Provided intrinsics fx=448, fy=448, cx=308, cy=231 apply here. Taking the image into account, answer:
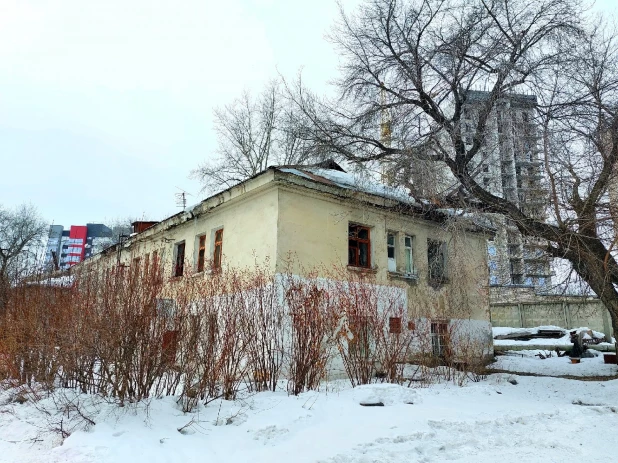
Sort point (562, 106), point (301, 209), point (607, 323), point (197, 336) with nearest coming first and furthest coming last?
point (197, 336) → point (562, 106) → point (301, 209) → point (607, 323)

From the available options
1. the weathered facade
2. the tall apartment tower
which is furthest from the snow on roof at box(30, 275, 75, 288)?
the tall apartment tower

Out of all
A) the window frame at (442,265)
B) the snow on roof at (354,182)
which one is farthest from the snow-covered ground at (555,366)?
the snow on roof at (354,182)

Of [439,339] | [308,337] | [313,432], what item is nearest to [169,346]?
[313,432]

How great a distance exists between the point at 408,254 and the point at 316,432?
10.9 m

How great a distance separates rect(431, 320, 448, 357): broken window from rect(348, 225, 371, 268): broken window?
10.1 ft

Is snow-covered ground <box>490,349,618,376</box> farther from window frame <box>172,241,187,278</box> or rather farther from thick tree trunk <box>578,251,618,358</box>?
window frame <box>172,241,187,278</box>

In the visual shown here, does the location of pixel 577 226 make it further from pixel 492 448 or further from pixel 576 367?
pixel 492 448

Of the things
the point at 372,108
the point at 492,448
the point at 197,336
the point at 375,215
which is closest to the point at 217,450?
the point at 197,336

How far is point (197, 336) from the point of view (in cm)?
734

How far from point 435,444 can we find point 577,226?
8.14m

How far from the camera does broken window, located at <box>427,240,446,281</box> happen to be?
1649 cm

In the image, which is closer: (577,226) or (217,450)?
(217,450)

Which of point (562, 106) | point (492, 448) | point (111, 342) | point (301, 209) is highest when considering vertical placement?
point (562, 106)

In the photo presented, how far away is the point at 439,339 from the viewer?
42.3 ft
